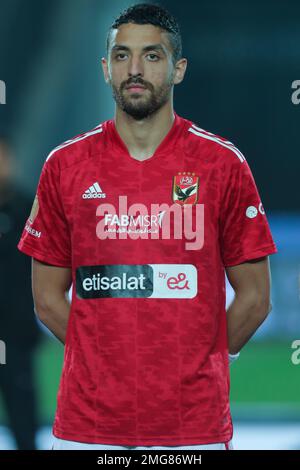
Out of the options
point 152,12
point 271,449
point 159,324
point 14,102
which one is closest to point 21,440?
point 271,449

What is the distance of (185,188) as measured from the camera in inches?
107

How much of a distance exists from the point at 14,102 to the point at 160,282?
176cm

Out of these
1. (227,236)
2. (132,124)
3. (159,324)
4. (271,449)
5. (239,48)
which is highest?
Result: (239,48)

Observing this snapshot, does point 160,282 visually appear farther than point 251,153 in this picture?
No

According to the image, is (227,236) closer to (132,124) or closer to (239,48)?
(132,124)

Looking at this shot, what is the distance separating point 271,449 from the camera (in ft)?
13.2

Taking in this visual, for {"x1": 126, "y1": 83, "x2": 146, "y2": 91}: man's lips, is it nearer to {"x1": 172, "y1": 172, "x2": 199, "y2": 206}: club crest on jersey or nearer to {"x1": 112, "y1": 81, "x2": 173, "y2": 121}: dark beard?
{"x1": 112, "y1": 81, "x2": 173, "y2": 121}: dark beard

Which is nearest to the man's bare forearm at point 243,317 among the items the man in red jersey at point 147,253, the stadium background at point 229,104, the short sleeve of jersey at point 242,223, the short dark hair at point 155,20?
the man in red jersey at point 147,253

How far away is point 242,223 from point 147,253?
0.29 m

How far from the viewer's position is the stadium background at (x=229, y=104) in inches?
162

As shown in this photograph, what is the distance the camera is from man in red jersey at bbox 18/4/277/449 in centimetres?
262

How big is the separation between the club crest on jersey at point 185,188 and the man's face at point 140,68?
194 mm
